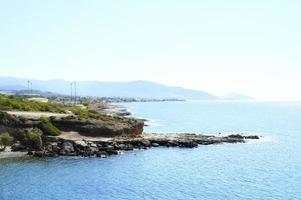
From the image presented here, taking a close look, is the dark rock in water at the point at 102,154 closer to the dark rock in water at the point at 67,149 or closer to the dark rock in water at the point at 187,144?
the dark rock in water at the point at 67,149

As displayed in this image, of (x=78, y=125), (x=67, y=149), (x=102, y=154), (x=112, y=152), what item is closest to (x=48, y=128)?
(x=78, y=125)

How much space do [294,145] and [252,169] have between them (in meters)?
37.6

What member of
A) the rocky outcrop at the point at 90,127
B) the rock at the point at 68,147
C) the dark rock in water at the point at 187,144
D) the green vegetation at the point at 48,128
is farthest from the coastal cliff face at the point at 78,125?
the dark rock in water at the point at 187,144

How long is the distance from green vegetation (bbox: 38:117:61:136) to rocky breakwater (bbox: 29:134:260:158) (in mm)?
2205

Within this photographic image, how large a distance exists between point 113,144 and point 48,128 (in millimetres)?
12460

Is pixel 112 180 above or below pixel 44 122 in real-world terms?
below

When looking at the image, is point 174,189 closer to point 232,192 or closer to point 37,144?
point 232,192

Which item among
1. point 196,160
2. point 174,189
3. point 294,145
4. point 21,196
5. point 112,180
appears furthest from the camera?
point 294,145

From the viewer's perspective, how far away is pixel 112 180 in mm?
62812

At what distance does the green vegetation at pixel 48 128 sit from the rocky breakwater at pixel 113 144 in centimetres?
220

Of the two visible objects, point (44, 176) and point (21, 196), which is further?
point (44, 176)

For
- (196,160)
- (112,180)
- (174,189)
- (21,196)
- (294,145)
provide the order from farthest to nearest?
(294,145) < (196,160) < (112,180) < (174,189) < (21,196)

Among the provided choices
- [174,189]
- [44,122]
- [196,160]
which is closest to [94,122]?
[44,122]

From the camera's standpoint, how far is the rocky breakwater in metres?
81.5
